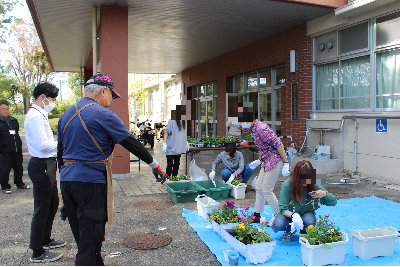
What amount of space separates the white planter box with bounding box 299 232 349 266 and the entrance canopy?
614 cm

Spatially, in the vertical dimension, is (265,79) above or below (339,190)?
above

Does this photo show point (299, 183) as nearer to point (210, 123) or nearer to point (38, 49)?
point (210, 123)

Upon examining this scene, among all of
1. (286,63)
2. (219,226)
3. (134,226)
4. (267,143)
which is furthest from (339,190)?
(286,63)

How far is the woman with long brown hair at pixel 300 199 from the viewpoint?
12.9 ft

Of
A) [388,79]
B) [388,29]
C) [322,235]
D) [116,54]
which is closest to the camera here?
[322,235]

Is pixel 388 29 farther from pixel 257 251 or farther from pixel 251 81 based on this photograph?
pixel 257 251

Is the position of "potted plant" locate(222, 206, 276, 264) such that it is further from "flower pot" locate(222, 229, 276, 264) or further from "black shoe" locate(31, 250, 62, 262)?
"black shoe" locate(31, 250, 62, 262)

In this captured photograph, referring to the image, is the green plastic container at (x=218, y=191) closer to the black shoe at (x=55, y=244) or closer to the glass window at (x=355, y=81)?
the black shoe at (x=55, y=244)

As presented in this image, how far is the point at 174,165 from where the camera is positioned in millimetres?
7617

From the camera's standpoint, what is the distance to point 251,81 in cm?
1339

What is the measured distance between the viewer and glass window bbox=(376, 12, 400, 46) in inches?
303

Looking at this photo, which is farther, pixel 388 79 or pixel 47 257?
pixel 388 79

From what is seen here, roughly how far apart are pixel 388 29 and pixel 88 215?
26.1 ft

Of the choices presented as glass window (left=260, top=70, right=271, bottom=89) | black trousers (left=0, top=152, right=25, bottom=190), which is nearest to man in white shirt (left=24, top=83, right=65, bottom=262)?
black trousers (left=0, top=152, right=25, bottom=190)
